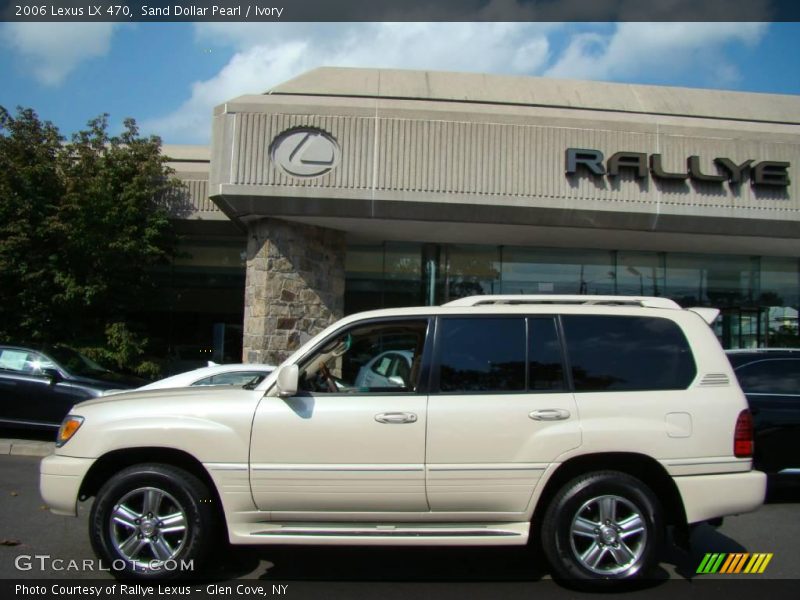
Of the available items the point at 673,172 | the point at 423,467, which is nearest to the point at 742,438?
→ the point at 423,467

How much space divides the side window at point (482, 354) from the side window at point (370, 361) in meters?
0.18

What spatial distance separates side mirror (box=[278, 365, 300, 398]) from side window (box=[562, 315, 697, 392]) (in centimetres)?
184

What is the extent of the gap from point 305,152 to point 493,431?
29.0ft

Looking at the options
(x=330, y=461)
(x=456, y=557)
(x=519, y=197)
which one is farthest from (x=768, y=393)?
(x=519, y=197)

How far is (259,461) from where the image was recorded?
4.21m

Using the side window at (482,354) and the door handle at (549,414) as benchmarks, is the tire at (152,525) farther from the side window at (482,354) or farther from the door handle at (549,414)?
the door handle at (549,414)

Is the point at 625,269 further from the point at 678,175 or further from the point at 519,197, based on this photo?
the point at 519,197

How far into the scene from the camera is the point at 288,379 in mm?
4203

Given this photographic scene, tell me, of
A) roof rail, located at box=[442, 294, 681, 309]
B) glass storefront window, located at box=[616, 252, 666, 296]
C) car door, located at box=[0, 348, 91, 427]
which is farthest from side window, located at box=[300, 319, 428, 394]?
glass storefront window, located at box=[616, 252, 666, 296]

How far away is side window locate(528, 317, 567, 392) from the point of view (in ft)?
14.4

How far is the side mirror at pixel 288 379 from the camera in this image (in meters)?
4.20

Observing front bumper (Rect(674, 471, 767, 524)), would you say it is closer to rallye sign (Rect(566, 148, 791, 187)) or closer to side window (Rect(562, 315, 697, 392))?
side window (Rect(562, 315, 697, 392))

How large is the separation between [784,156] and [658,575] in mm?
11049

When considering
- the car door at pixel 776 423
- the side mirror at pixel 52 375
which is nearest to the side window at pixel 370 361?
the car door at pixel 776 423
